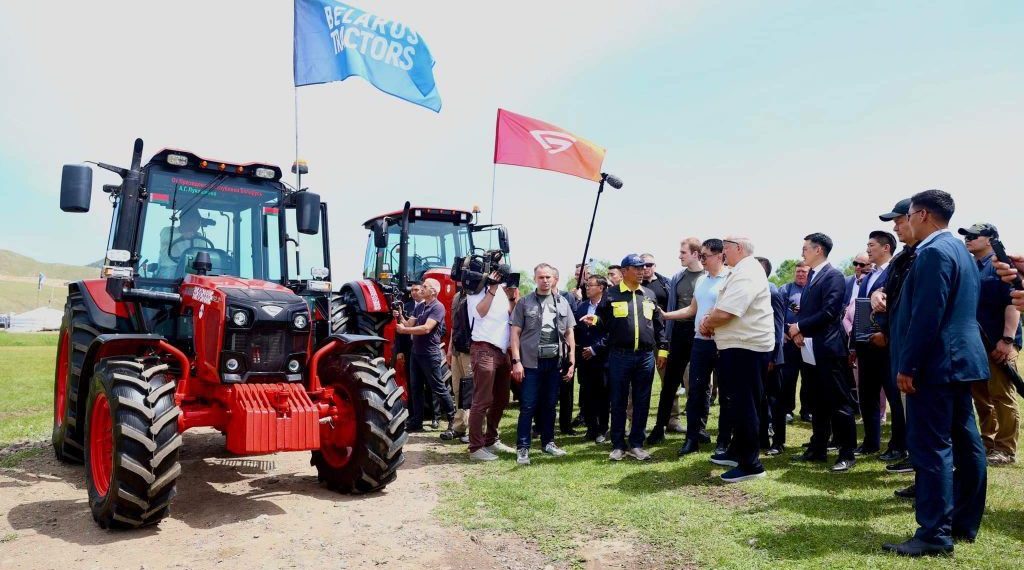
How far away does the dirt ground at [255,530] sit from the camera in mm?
4027

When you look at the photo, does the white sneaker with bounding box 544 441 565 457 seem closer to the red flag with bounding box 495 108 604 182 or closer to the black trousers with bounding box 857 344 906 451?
the black trousers with bounding box 857 344 906 451

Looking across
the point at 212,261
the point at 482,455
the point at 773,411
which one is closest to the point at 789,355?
the point at 773,411

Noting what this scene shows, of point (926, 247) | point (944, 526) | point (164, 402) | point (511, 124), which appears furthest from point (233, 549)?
point (511, 124)

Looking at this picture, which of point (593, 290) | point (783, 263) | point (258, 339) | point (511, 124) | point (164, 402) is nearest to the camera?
point (164, 402)

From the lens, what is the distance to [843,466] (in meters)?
5.60

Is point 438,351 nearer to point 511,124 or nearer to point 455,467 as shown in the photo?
point 455,467

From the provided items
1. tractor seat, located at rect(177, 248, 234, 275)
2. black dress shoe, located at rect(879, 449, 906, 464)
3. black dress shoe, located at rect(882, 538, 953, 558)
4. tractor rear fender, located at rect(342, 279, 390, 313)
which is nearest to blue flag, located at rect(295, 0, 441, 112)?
tractor rear fender, located at rect(342, 279, 390, 313)

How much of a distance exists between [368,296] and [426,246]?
2.68 m

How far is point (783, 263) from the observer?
49.3 meters

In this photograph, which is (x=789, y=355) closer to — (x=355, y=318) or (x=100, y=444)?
(x=355, y=318)

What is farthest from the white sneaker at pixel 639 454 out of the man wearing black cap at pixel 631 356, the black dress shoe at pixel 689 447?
the black dress shoe at pixel 689 447

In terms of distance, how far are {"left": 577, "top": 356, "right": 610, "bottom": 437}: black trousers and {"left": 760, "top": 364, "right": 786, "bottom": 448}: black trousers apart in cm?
172

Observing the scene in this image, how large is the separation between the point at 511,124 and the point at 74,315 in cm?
650

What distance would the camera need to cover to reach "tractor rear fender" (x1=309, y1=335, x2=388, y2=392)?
5.38 meters
